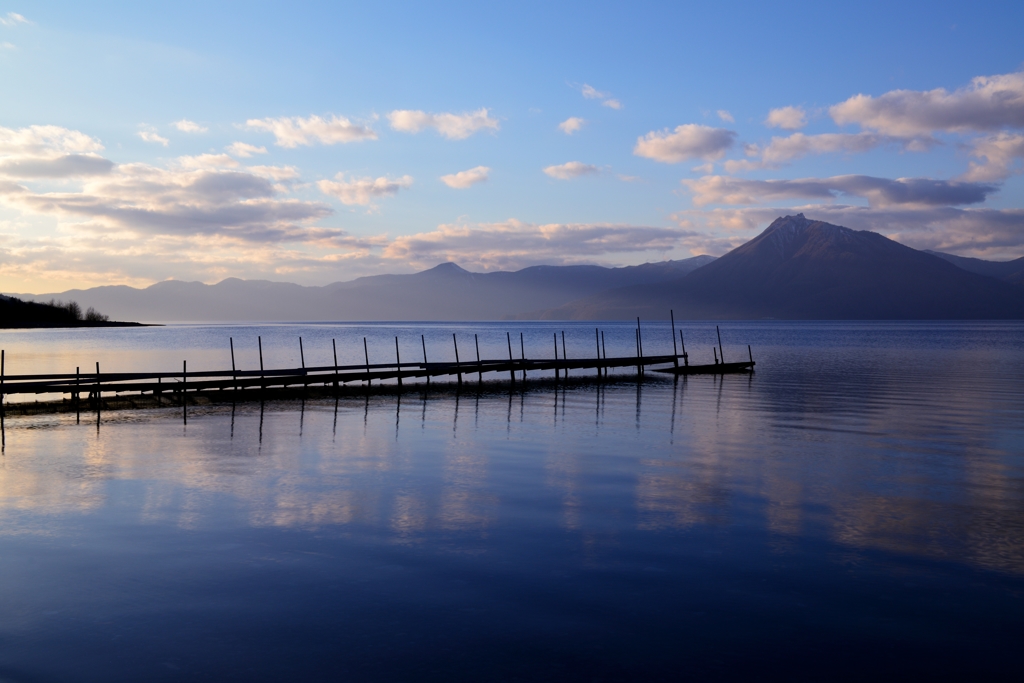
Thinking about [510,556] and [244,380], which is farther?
[244,380]

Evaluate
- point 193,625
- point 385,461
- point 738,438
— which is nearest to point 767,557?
point 193,625

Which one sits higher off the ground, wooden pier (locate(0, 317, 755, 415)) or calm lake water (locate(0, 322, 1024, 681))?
wooden pier (locate(0, 317, 755, 415))

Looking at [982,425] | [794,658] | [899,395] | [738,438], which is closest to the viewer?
[794,658]

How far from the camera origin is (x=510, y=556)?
37.6 ft

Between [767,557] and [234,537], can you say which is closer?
[767,557]

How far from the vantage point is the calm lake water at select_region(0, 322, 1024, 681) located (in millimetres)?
8164

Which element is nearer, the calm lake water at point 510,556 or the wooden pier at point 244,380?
the calm lake water at point 510,556

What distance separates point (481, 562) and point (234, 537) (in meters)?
4.25

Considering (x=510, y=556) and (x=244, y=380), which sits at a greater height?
(x=244, y=380)

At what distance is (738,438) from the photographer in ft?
77.7

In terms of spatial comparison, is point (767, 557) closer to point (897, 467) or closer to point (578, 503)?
point (578, 503)

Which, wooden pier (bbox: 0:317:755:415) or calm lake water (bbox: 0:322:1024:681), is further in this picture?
wooden pier (bbox: 0:317:755:415)

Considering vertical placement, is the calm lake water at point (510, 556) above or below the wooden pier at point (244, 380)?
below

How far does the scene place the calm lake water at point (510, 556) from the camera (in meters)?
8.16
